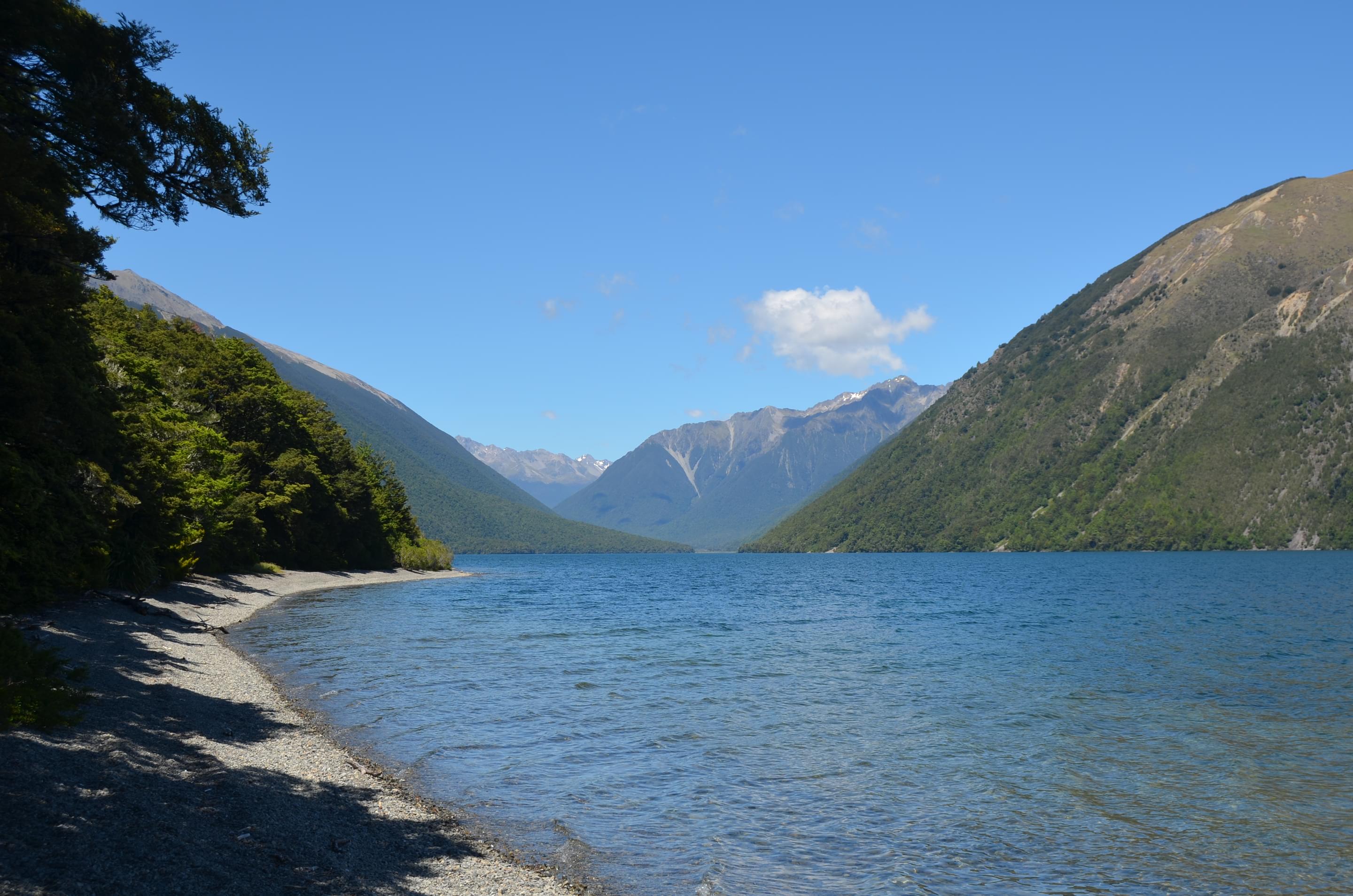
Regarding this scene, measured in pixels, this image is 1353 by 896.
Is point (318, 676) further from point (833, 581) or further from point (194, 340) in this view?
point (833, 581)

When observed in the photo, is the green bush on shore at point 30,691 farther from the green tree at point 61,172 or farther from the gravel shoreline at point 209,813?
the green tree at point 61,172

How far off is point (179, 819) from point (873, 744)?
15.5m

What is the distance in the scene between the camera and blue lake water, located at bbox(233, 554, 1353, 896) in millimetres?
13508

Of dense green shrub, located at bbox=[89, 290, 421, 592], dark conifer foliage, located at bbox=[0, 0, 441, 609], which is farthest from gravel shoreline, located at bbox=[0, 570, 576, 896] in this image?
dense green shrub, located at bbox=[89, 290, 421, 592]

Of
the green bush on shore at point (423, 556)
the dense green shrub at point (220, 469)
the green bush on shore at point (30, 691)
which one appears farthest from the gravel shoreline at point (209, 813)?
the green bush on shore at point (423, 556)

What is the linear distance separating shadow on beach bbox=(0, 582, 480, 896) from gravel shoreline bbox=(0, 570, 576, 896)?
28mm

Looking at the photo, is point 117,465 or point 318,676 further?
point 117,465

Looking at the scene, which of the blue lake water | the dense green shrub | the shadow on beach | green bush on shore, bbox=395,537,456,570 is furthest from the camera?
green bush on shore, bbox=395,537,456,570

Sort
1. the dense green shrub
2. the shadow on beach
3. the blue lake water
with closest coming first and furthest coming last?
the shadow on beach, the blue lake water, the dense green shrub

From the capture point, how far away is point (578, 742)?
69.5 feet

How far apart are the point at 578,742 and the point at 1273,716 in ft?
65.5

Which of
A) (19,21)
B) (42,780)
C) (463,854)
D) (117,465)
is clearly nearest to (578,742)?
(463,854)

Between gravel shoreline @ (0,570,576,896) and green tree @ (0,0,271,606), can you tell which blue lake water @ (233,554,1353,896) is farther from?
green tree @ (0,0,271,606)

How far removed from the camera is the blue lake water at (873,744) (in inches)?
532
